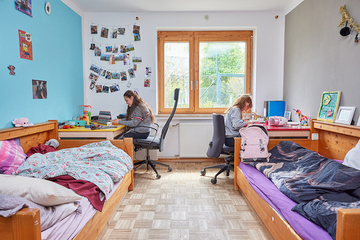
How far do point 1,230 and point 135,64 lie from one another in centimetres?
310

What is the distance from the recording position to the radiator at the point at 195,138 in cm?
383

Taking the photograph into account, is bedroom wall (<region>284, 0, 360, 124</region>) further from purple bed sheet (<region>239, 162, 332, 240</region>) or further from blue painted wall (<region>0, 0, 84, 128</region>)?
blue painted wall (<region>0, 0, 84, 128</region>)

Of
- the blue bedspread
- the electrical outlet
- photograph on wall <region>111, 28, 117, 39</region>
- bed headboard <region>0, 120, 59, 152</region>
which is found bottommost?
the blue bedspread

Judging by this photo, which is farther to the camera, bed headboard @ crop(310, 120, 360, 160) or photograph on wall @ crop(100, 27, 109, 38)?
photograph on wall @ crop(100, 27, 109, 38)

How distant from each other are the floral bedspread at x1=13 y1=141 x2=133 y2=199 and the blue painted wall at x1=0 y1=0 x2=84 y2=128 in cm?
59

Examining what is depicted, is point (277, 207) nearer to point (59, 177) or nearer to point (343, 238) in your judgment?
point (343, 238)

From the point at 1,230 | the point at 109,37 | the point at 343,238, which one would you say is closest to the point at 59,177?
the point at 1,230

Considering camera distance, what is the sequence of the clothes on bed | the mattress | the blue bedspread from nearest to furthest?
the mattress
the blue bedspread
the clothes on bed

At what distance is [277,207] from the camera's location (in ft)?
5.06

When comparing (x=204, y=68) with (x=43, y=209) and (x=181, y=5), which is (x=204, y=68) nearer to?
(x=181, y=5)

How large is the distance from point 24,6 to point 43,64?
0.59 m

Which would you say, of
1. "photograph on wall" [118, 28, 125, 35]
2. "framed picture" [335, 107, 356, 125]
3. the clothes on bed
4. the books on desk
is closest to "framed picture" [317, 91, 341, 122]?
"framed picture" [335, 107, 356, 125]

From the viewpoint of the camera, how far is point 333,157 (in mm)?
2518

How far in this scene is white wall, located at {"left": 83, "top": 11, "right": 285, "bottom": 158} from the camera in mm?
3746
